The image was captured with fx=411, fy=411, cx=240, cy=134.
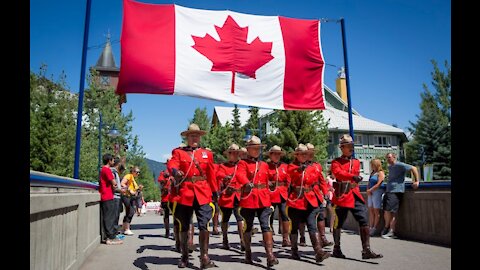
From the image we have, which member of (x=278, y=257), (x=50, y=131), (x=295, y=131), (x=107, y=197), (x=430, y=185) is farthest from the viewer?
(x=295, y=131)

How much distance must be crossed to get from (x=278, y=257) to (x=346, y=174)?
1985 mm

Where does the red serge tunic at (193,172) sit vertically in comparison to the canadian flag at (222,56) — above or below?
below

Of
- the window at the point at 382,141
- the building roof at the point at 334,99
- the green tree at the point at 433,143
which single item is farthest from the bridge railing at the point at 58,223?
the building roof at the point at 334,99

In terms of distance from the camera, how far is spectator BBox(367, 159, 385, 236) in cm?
1072

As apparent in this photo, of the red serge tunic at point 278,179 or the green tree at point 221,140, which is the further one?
the green tree at point 221,140

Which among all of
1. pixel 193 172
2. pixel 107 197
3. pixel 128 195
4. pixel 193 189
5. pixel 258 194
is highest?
pixel 193 172

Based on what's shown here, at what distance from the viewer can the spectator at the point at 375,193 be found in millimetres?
10719

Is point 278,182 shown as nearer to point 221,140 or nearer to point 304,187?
point 304,187

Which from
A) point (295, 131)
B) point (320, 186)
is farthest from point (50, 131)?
point (320, 186)

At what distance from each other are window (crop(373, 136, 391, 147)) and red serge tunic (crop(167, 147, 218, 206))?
152ft

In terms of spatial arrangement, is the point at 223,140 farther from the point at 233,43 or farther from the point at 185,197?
the point at 185,197

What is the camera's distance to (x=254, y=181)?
7.12 metres

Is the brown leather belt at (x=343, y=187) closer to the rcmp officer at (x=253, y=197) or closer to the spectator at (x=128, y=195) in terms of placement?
the rcmp officer at (x=253, y=197)
